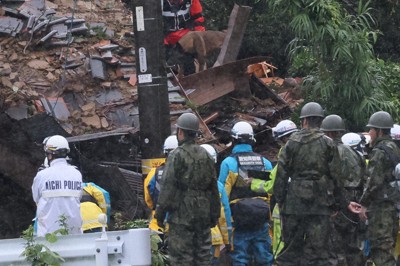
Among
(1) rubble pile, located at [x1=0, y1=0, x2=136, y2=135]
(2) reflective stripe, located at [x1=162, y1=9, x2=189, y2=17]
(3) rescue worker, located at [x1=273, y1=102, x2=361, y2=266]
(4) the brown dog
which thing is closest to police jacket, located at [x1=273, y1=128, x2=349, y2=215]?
(3) rescue worker, located at [x1=273, y1=102, x2=361, y2=266]

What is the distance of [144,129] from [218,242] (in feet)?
5.36

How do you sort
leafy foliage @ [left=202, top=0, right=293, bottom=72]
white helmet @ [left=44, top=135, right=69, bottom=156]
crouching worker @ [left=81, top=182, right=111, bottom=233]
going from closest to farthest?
white helmet @ [left=44, top=135, right=69, bottom=156] → crouching worker @ [left=81, top=182, right=111, bottom=233] → leafy foliage @ [left=202, top=0, right=293, bottom=72]

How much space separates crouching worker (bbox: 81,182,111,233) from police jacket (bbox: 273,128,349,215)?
203 centimetres

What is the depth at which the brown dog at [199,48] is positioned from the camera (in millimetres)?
17547

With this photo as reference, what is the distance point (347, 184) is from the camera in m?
11.8

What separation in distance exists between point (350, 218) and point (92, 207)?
3081 millimetres

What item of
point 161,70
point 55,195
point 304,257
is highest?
point 161,70

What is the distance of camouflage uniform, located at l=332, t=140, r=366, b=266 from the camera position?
11.7m

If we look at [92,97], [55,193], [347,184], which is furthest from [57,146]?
[92,97]

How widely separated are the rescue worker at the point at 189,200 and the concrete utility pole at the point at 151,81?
3.72ft

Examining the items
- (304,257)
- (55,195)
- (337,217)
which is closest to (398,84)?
(337,217)

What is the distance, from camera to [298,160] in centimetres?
1082

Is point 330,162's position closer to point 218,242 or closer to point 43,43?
point 218,242

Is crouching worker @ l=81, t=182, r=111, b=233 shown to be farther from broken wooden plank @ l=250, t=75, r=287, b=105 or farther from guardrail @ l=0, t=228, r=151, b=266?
broken wooden plank @ l=250, t=75, r=287, b=105
